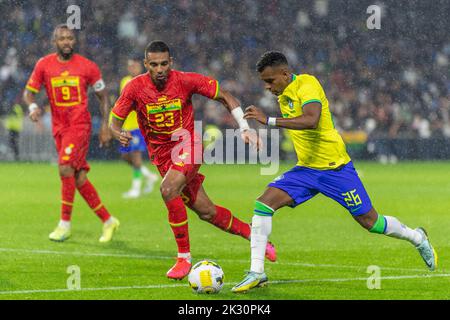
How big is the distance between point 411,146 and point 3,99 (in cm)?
1199

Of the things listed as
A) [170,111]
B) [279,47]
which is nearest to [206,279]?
[170,111]

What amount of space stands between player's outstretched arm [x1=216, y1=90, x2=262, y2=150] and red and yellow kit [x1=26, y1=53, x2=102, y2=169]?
316 centimetres

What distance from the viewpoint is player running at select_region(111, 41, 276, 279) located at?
9031 mm

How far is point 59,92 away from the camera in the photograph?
12148 millimetres

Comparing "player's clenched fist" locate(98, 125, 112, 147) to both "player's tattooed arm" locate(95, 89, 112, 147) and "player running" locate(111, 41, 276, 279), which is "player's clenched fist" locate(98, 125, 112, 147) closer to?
"player's tattooed arm" locate(95, 89, 112, 147)

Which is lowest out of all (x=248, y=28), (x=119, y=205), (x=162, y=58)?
(x=119, y=205)

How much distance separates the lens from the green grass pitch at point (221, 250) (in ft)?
27.0

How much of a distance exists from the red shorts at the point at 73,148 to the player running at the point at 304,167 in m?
3.92

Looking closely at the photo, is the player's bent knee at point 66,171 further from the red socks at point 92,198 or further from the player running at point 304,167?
the player running at point 304,167

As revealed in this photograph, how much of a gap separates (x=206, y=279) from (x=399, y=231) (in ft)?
6.89

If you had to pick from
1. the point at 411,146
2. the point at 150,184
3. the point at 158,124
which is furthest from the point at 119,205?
the point at 411,146

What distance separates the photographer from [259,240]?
8.36 meters

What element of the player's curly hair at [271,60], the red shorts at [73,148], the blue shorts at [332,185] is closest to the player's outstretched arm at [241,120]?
the blue shorts at [332,185]

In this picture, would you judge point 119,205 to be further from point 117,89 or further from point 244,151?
point 117,89
